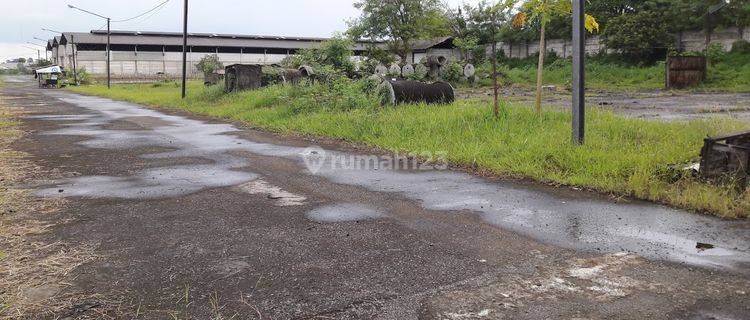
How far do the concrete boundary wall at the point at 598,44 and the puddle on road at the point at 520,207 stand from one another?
26.2 m

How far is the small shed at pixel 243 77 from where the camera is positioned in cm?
2191

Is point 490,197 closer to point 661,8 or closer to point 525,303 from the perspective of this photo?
point 525,303

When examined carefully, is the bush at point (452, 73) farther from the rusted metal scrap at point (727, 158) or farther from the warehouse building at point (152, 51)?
the warehouse building at point (152, 51)

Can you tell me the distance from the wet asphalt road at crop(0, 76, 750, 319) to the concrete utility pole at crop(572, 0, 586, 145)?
169 cm

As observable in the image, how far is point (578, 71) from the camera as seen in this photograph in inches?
293

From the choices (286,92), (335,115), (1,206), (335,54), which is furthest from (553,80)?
(1,206)

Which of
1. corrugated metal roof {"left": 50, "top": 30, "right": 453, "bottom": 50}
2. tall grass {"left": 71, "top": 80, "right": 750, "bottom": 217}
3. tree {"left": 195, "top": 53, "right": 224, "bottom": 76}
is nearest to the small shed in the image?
tall grass {"left": 71, "top": 80, "right": 750, "bottom": 217}

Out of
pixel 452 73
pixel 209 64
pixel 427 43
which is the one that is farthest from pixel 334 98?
pixel 427 43

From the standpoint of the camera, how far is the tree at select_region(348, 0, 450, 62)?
142ft

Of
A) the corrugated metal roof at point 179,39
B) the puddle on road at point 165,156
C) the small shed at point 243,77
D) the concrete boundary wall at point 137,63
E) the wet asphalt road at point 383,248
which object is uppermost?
the corrugated metal roof at point 179,39

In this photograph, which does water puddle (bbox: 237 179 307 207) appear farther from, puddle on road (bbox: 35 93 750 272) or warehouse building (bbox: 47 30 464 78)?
warehouse building (bbox: 47 30 464 78)

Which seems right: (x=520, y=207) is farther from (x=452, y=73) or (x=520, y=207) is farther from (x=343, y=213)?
(x=452, y=73)

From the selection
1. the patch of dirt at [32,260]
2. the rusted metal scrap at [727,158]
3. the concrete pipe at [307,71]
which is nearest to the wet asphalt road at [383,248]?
the patch of dirt at [32,260]

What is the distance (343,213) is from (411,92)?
28.1 ft
